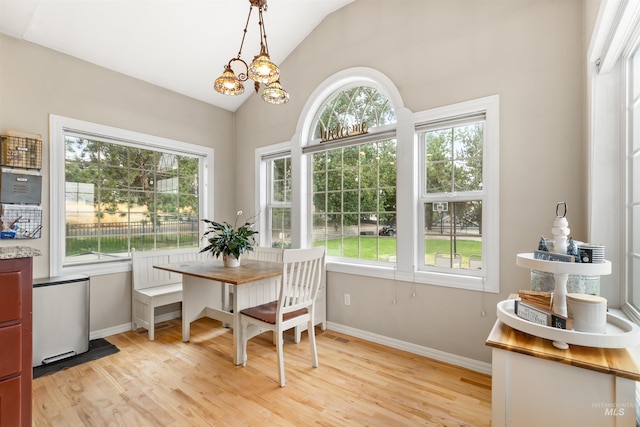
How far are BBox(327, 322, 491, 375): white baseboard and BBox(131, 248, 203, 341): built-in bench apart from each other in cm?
180

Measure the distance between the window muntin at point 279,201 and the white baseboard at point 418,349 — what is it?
1.25 metres

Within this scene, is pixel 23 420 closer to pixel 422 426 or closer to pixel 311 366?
pixel 311 366

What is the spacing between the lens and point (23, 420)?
4.68ft

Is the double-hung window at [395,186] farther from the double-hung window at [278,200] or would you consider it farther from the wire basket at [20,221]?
the wire basket at [20,221]

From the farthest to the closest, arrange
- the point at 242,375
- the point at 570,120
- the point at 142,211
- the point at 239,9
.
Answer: the point at 142,211 < the point at 239,9 < the point at 242,375 < the point at 570,120

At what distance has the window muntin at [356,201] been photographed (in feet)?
9.74

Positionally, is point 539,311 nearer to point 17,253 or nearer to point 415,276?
point 415,276

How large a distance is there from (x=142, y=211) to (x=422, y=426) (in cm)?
346

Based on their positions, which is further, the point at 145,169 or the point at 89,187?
the point at 145,169

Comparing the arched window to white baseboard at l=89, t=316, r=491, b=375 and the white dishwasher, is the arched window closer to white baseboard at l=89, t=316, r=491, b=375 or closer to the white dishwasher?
white baseboard at l=89, t=316, r=491, b=375

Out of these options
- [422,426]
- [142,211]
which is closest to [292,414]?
[422,426]

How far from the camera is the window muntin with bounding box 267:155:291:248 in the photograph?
3834 mm

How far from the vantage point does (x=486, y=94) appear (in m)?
2.34

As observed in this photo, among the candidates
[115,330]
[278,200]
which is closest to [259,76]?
[278,200]
